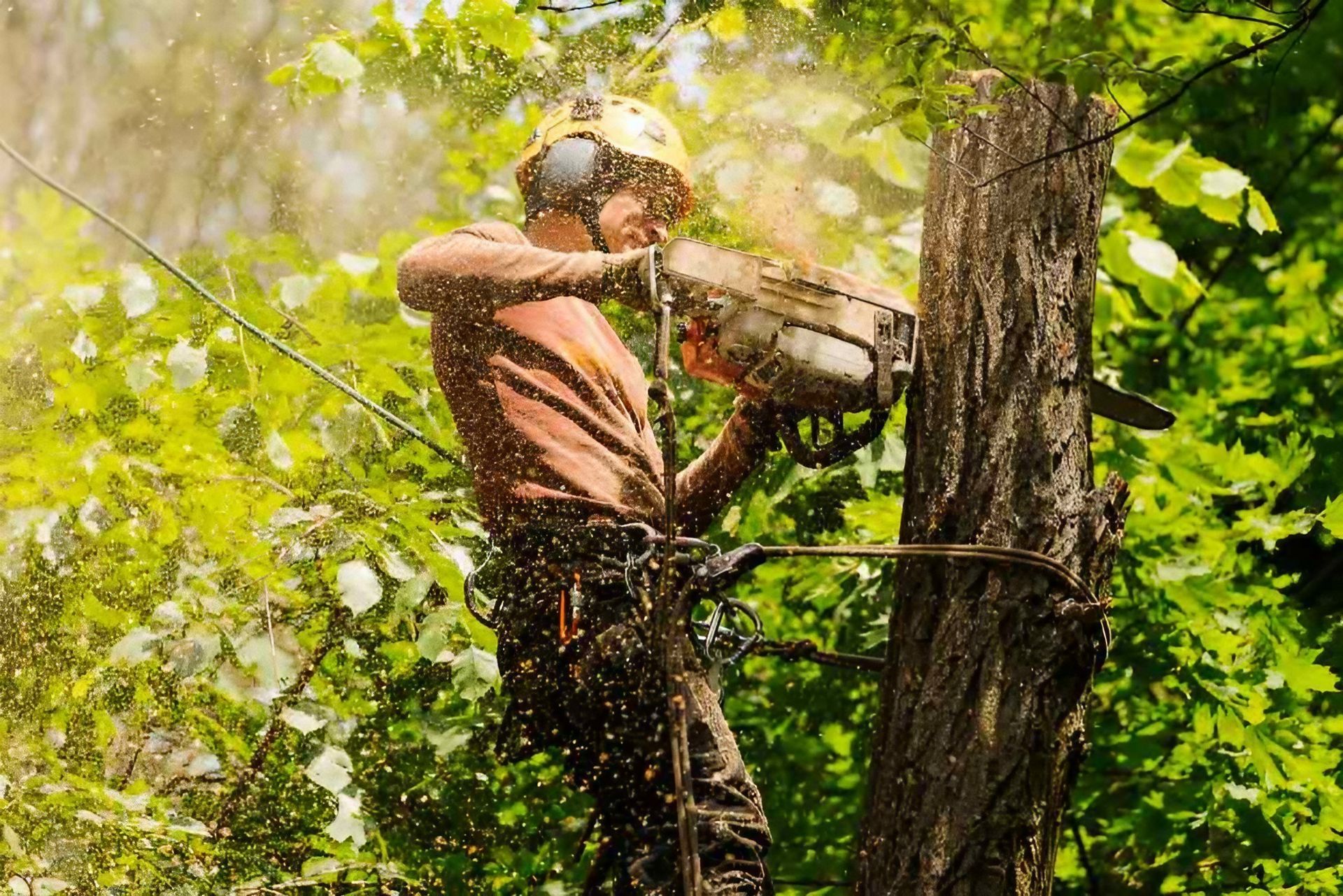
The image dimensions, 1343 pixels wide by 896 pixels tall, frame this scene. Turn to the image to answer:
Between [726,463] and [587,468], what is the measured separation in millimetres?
420

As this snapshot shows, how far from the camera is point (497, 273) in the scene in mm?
2865

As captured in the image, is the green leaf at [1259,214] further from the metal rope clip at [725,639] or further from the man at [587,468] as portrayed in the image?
the metal rope clip at [725,639]

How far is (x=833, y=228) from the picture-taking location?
459cm

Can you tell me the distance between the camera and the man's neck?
330 centimetres

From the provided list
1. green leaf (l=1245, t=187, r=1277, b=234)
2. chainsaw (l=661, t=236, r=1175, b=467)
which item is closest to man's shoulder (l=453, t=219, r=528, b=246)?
chainsaw (l=661, t=236, r=1175, b=467)

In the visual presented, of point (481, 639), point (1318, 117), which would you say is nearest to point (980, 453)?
point (481, 639)

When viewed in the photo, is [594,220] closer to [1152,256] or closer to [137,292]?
[137,292]

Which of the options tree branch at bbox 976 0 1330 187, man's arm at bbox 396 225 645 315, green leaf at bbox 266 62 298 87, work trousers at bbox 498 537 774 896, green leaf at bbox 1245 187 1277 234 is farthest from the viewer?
green leaf at bbox 266 62 298 87

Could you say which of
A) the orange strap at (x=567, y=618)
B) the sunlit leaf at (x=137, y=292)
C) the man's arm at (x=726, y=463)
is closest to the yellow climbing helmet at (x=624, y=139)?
the man's arm at (x=726, y=463)

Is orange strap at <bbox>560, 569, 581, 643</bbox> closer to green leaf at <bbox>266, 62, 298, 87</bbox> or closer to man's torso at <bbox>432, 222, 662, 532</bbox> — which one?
man's torso at <bbox>432, 222, 662, 532</bbox>

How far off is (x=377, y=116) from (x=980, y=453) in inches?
181

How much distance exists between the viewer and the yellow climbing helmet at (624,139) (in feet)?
10.9

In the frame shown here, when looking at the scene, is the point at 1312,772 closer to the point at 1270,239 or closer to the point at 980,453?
the point at 980,453

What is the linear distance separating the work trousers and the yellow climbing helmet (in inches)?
38.7
